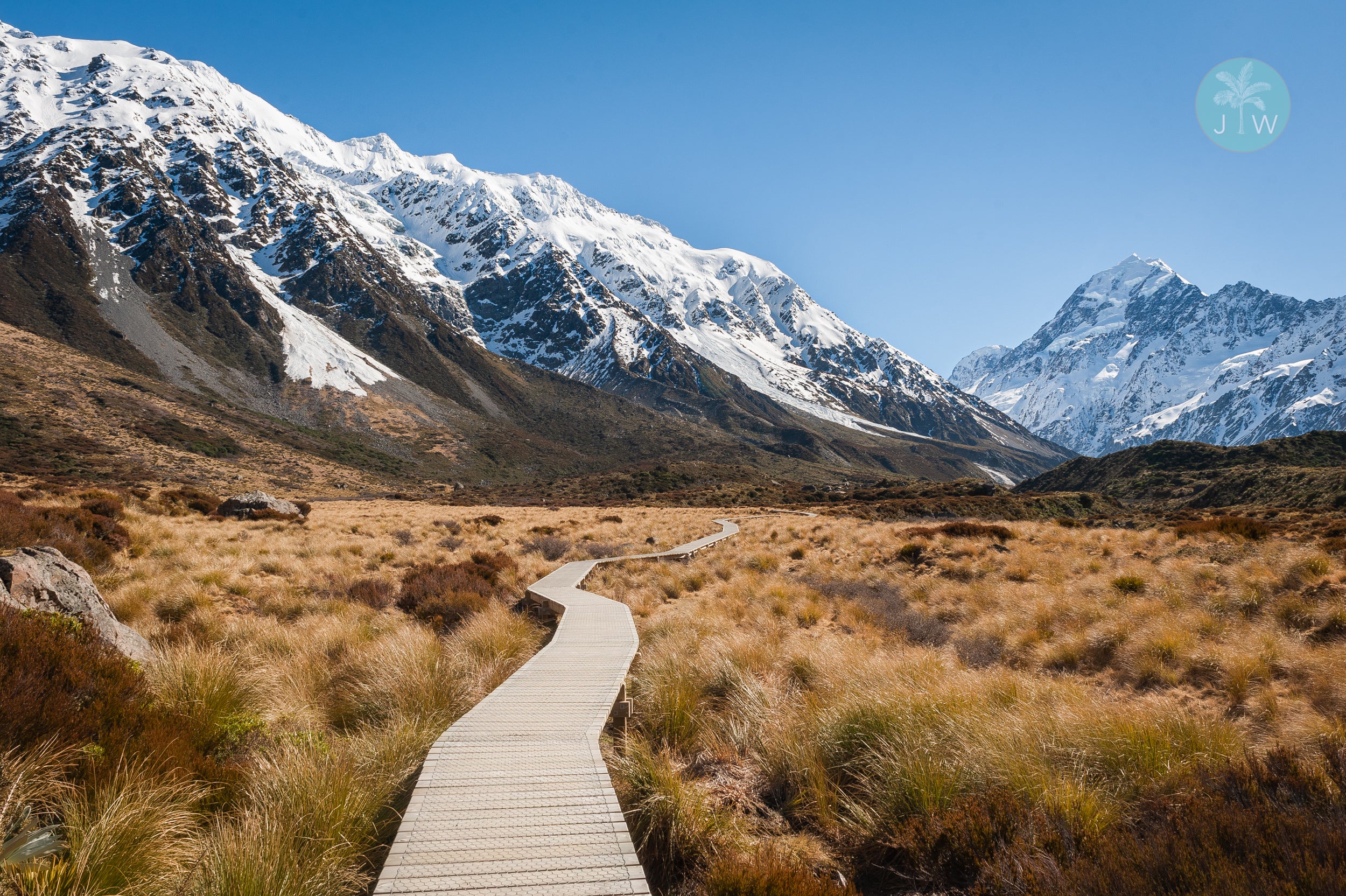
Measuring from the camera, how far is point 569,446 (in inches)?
6644

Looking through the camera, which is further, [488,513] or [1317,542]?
[488,513]

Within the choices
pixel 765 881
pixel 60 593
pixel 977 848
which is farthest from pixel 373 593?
pixel 977 848

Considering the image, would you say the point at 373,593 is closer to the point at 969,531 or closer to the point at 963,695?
the point at 963,695

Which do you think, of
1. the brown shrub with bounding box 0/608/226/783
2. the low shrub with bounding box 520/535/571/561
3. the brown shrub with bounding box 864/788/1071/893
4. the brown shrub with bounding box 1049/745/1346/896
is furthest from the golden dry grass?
the low shrub with bounding box 520/535/571/561

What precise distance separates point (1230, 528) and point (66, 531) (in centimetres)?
2782

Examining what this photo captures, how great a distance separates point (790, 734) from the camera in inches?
221

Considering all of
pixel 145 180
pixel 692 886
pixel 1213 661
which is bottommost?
pixel 692 886

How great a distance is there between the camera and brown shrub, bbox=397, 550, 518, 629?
11312 mm

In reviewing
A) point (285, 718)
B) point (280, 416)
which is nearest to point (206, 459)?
point (280, 416)

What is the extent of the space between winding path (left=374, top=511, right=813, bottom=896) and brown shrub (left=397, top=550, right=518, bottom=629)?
475cm

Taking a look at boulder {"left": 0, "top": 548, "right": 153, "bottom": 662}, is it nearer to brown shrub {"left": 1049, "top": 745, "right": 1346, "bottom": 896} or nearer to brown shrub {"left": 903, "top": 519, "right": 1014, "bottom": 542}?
brown shrub {"left": 1049, "top": 745, "right": 1346, "bottom": 896}

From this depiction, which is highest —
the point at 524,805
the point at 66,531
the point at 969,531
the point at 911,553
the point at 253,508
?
the point at 969,531

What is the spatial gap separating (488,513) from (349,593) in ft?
82.3

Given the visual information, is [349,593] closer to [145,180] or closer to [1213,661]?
[1213,661]
